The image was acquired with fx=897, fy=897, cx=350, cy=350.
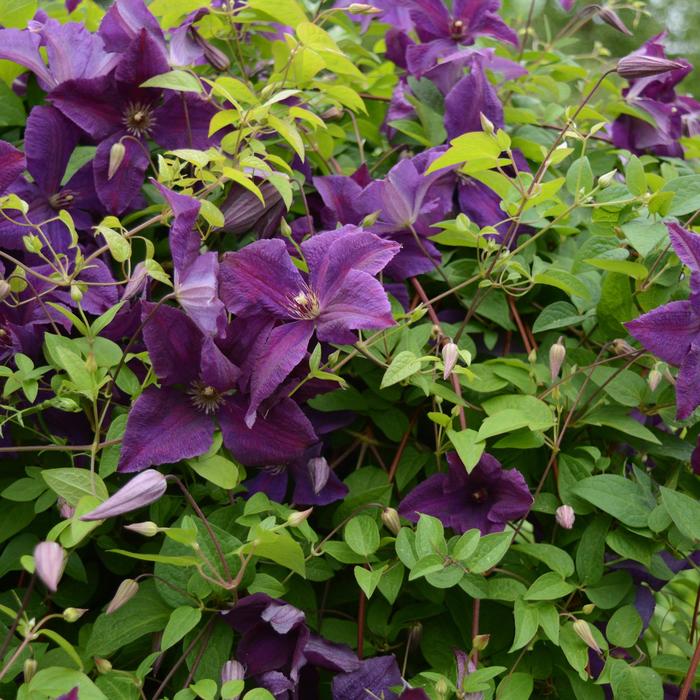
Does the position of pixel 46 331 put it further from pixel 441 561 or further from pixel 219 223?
pixel 441 561

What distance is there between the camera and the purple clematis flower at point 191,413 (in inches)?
27.8

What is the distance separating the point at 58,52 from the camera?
85 cm

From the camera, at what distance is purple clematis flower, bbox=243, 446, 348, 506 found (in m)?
0.80

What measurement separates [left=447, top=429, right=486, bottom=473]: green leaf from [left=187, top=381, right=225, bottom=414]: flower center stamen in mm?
203

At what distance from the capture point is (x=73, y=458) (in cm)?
77

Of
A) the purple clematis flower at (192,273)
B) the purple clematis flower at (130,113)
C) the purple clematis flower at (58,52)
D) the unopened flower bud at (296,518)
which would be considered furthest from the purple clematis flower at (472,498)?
the purple clematis flower at (58,52)

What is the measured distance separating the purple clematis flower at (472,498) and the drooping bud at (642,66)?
15.8 inches

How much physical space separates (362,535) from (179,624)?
167 mm

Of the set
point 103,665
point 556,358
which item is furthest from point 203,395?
point 556,358

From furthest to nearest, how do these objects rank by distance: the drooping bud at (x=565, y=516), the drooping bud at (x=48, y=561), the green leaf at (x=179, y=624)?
the drooping bud at (x=565, y=516)
the green leaf at (x=179, y=624)
the drooping bud at (x=48, y=561)

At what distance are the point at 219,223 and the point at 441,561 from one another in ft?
1.10

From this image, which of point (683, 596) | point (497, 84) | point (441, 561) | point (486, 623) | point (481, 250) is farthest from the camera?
point (683, 596)

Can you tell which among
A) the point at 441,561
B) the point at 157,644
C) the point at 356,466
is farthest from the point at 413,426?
the point at 157,644

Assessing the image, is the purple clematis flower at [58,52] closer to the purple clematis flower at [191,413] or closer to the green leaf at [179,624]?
the purple clematis flower at [191,413]
